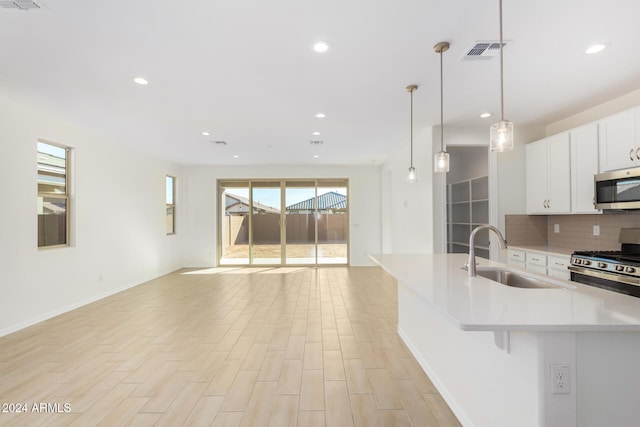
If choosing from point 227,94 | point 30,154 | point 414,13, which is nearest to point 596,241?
point 414,13

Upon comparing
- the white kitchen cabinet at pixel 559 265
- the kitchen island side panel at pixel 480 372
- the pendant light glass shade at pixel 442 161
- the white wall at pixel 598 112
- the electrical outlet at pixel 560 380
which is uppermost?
the white wall at pixel 598 112

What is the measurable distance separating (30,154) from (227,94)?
2.56 meters

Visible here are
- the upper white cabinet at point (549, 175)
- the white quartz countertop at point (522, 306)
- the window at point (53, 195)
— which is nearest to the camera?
the white quartz countertop at point (522, 306)

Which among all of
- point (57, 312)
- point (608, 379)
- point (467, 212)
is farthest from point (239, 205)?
point (608, 379)

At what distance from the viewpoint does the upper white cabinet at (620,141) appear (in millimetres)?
2988

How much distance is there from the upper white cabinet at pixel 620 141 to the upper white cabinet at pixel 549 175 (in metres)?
0.44

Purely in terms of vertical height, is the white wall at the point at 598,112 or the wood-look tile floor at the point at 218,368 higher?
the white wall at the point at 598,112

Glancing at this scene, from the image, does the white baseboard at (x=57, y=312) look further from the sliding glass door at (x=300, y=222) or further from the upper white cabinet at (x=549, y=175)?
the upper white cabinet at (x=549, y=175)

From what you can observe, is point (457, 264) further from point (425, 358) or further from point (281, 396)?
point (281, 396)

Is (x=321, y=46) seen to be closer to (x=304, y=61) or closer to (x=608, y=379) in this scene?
(x=304, y=61)

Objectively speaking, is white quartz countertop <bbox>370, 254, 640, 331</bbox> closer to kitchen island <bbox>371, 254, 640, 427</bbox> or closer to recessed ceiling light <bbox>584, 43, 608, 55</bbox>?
kitchen island <bbox>371, 254, 640, 427</bbox>

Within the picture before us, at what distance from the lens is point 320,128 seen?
4605mm

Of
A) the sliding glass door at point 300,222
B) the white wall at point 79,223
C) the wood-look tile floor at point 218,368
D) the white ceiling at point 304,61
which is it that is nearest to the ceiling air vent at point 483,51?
the white ceiling at point 304,61

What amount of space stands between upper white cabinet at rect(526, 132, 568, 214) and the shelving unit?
0.61m
